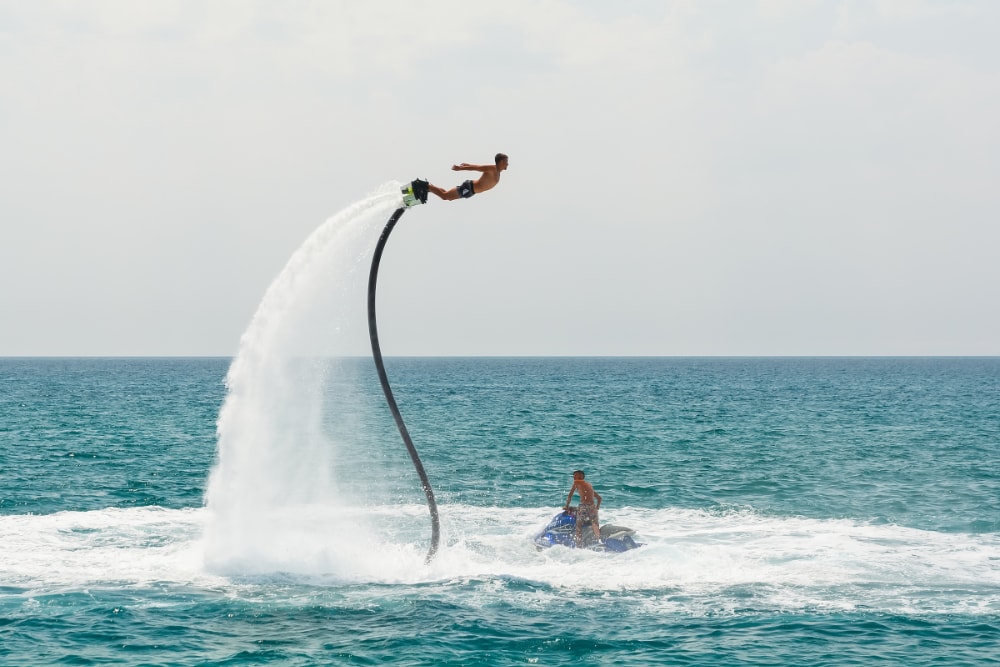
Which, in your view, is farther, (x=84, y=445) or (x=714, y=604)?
(x=84, y=445)

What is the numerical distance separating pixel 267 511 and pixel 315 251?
6.49 metres

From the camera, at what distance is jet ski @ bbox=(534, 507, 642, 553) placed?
83.6 ft

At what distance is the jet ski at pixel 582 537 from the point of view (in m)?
25.5

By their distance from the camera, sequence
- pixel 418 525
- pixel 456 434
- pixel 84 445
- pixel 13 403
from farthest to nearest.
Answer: pixel 13 403
pixel 456 434
pixel 84 445
pixel 418 525

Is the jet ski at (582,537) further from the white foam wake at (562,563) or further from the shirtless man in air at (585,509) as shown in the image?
the white foam wake at (562,563)

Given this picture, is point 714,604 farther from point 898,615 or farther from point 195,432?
point 195,432

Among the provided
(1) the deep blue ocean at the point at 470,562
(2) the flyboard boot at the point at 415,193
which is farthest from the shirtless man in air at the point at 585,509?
(2) the flyboard boot at the point at 415,193

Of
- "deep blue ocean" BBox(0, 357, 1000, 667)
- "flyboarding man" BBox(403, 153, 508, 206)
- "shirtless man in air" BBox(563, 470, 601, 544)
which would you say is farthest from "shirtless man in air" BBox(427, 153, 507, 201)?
"shirtless man in air" BBox(563, 470, 601, 544)

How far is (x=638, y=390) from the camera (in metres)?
138

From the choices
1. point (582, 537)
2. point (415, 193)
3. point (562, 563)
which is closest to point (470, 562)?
point (562, 563)

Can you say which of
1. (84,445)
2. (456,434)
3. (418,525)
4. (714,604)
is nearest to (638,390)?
(456,434)

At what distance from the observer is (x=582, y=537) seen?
2566cm

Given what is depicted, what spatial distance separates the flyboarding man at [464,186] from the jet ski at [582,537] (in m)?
9.97

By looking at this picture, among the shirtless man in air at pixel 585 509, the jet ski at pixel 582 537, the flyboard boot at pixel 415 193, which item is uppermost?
the flyboard boot at pixel 415 193
